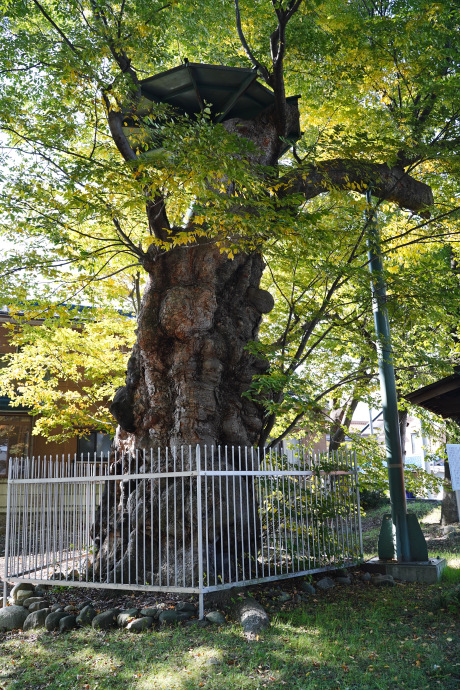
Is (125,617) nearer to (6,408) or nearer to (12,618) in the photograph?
(12,618)

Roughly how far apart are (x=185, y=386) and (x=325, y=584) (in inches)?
141

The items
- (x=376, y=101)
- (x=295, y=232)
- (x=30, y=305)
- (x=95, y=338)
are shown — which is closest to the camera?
(x=295, y=232)

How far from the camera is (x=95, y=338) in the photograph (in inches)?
524

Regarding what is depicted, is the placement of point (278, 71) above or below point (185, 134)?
above

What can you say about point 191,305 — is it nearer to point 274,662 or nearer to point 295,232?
point 295,232

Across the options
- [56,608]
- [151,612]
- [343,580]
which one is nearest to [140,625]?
[151,612]

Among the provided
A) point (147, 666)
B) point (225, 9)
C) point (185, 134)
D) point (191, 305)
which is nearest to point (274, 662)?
point (147, 666)

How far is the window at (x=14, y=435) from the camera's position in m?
19.0

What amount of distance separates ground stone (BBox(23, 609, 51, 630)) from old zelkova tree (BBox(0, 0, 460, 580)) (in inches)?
62.2

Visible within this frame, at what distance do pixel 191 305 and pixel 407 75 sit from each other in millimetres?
5730

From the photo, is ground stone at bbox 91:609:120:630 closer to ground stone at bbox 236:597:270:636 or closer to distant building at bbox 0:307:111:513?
ground stone at bbox 236:597:270:636

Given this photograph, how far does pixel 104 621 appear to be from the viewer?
6.58m

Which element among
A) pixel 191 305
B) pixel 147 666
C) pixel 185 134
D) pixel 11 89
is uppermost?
pixel 11 89

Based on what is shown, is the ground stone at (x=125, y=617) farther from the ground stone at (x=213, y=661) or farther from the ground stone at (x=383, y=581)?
the ground stone at (x=383, y=581)
